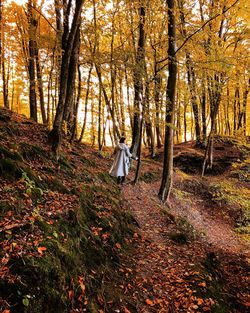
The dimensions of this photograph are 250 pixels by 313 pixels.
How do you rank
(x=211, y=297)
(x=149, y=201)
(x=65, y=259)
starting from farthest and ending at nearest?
(x=149, y=201) < (x=211, y=297) < (x=65, y=259)

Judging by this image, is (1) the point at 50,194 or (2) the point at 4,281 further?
(1) the point at 50,194

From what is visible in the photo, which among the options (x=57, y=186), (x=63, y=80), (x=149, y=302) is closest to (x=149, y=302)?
(x=149, y=302)

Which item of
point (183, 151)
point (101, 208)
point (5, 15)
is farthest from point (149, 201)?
point (5, 15)

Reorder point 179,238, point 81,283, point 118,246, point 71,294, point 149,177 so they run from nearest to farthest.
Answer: point 71,294 < point 81,283 < point 118,246 < point 179,238 < point 149,177

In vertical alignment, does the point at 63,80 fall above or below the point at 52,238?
above

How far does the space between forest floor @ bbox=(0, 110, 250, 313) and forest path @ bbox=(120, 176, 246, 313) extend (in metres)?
0.02

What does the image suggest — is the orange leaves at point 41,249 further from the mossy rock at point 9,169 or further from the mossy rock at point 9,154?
the mossy rock at point 9,154

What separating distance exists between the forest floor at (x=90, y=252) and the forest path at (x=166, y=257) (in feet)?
0.08

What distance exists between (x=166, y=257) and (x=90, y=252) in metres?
2.51

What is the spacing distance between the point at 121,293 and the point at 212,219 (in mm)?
9749

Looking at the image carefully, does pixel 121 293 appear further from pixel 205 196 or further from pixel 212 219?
pixel 205 196

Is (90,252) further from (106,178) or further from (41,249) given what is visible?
(106,178)

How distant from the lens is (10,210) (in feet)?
12.6

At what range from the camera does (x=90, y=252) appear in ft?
15.0
